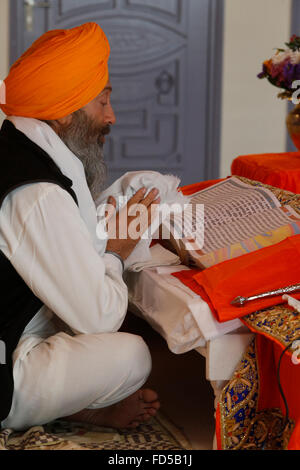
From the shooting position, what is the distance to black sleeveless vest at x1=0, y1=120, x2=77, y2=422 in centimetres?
156

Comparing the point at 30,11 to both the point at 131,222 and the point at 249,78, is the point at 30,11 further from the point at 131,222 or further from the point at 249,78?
the point at 131,222

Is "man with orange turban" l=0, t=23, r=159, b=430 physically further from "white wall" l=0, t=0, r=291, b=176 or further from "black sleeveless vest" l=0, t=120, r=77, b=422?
"white wall" l=0, t=0, r=291, b=176

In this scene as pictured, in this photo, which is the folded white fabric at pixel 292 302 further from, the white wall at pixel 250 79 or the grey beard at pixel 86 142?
the white wall at pixel 250 79

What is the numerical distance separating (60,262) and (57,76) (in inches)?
18.7

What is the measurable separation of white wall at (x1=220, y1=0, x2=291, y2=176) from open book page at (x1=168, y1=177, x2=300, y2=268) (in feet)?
9.11

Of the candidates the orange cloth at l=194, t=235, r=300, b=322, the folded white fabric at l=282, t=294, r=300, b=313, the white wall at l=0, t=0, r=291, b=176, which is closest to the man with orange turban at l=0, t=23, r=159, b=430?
the orange cloth at l=194, t=235, r=300, b=322

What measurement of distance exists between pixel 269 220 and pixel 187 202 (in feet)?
1.02

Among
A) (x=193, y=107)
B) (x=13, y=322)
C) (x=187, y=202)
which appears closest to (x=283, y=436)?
(x=13, y=322)

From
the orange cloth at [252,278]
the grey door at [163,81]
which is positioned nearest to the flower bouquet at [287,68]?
the orange cloth at [252,278]

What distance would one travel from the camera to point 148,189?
75.4 inches

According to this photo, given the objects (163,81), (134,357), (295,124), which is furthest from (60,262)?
(163,81)

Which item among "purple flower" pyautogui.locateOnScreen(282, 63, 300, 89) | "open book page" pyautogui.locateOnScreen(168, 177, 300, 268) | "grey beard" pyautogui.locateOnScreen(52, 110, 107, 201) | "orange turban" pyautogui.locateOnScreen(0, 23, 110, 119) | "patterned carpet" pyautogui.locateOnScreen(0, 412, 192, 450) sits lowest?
"patterned carpet" pyautogui.locateOnScreen(0, 412, 192, 450)

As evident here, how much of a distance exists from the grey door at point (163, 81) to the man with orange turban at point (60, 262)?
2.70 m
